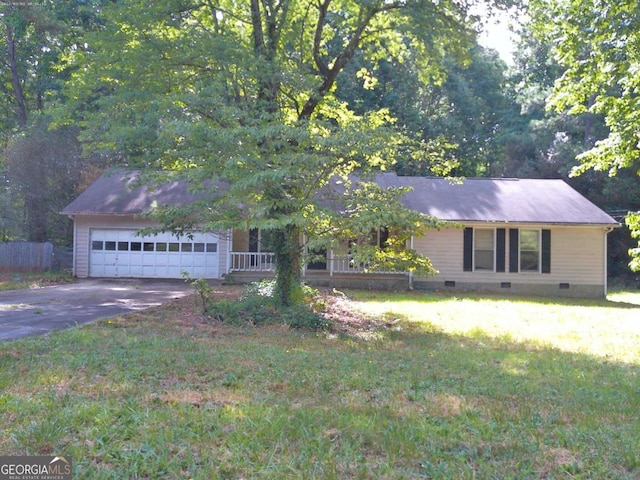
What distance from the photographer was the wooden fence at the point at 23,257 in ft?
80.6

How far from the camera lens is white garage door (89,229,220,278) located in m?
23.0

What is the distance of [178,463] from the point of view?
406 centimetres

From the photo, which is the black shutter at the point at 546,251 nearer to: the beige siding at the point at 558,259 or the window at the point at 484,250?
the beige siding at the point at 558,259

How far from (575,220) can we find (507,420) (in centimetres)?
1756

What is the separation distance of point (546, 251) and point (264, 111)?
14.0 m

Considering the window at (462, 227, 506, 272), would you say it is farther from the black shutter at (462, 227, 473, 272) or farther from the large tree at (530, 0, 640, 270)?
the large tree at (530, 0, 640, 270)

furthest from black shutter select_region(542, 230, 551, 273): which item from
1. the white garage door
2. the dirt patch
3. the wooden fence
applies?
the wooden fence

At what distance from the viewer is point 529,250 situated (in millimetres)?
21625

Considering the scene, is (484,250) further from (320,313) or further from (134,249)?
(134,249)

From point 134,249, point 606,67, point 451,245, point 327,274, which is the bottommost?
point 327,274

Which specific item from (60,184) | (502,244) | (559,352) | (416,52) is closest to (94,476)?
(559,352)

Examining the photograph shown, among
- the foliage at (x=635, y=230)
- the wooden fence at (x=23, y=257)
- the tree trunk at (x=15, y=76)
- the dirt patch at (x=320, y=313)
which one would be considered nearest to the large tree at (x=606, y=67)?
the foliage at (x=635, y=230)

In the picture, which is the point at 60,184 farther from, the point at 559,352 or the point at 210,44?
the point at 559,352

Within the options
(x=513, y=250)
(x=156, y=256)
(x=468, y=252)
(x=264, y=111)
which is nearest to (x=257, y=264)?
(x=156, y=256)
